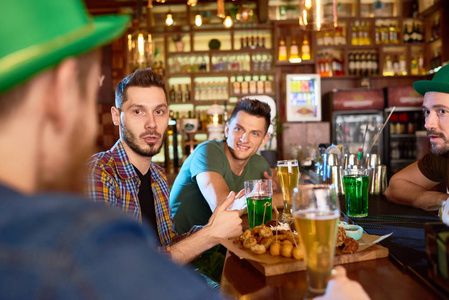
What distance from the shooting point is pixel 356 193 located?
69.4 inches

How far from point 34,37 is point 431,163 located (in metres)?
2.28

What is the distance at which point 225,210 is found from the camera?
1547 mm

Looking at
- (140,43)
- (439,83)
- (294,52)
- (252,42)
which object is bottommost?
(439,83)

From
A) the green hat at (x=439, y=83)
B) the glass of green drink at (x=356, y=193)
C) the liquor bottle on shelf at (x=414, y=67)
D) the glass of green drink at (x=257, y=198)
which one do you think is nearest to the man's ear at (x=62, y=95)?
the glass of green drink at (x=257, y=198)

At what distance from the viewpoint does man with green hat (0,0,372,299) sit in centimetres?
42

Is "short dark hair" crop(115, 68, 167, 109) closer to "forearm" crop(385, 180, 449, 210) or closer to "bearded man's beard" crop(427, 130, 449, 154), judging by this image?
"forearm" crop(385, 180, 449, 210)

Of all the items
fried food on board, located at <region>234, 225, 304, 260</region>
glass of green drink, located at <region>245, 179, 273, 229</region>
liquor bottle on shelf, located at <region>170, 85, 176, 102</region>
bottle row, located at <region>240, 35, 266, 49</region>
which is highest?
bottle row, located at <region>240, 35, 266, 49</region>

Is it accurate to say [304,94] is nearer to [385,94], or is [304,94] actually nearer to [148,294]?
[385,94]

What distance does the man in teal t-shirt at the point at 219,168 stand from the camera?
7.47ft

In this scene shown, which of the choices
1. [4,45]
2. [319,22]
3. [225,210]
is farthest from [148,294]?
[319,22]

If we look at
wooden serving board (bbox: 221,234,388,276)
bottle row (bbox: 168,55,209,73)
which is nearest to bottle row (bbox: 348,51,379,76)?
bottle row (bbox: 168,55,209,73)

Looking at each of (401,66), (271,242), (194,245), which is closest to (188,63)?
(401,66)

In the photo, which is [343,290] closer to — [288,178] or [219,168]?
[288,178]

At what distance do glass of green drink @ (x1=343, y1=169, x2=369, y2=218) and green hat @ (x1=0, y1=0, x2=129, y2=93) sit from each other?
149 centimetres
